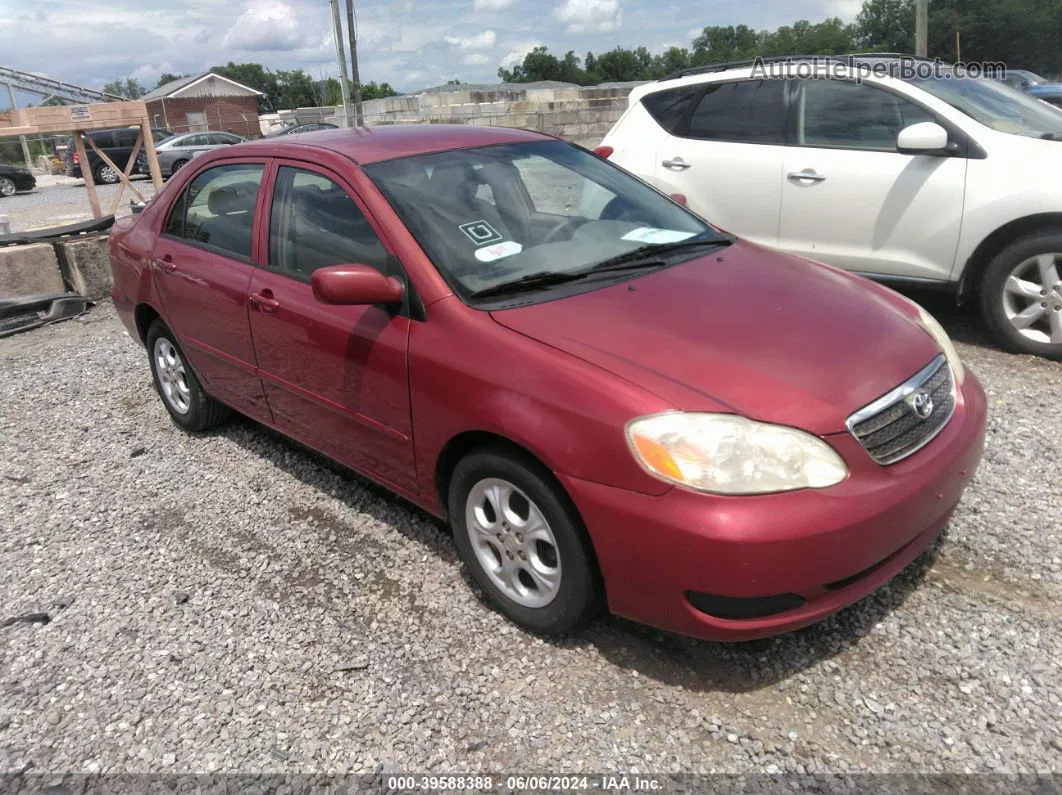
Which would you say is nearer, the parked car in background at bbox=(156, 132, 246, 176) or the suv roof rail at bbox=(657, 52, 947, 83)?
the suv roof rail at bbox=(657, 52, 947, 83)

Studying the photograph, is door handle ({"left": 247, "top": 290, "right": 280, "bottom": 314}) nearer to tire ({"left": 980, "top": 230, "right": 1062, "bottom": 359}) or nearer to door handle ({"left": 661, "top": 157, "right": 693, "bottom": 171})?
door handle ({"left": 661, "top": 157, "right": 693, "bottom": 171})

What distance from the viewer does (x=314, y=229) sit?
354 cm

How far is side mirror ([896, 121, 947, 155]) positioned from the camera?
4973mm

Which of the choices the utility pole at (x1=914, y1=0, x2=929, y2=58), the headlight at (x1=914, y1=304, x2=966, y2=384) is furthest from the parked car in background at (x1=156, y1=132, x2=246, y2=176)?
the headlight at (x1=914, y1=304, x2=966, y2=384)

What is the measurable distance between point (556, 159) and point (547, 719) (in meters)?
2.50

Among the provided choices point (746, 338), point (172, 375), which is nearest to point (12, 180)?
point (172, 375)

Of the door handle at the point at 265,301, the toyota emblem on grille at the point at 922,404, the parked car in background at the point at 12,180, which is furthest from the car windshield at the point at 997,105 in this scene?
the parked car in background at the point at 12,180

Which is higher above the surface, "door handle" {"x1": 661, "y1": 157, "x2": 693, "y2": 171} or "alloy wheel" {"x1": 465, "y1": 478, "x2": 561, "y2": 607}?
"door handle" {"x1": 661, "y1": 157, "x2": 693, "y2": 171}

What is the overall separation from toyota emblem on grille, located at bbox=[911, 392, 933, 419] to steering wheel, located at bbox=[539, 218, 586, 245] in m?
1.45

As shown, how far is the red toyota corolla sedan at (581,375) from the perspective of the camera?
2.36 m

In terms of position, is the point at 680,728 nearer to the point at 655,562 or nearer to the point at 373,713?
the point at 655,562

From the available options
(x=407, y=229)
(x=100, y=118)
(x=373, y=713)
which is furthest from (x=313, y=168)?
(x=100, y=118)

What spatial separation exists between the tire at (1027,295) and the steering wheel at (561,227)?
2962mm

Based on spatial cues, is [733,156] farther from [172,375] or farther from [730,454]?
[730,454]
